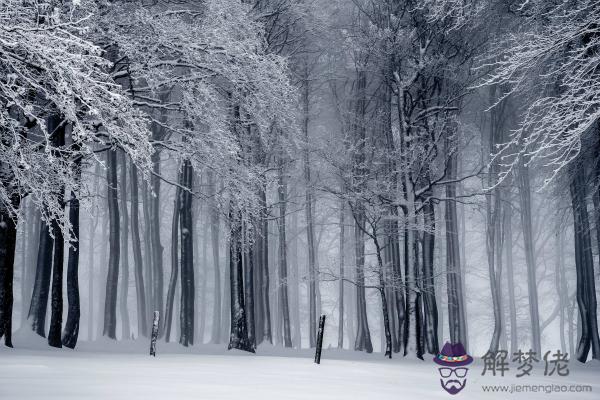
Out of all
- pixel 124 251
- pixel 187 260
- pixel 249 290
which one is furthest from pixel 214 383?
pixel 124 251

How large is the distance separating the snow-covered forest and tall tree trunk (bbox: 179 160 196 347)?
0.07 meters

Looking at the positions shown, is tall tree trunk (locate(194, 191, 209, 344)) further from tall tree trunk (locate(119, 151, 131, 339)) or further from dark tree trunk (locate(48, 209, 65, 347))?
dark tree trunk (locate(48, 209, 65, 347))

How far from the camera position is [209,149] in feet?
48.8

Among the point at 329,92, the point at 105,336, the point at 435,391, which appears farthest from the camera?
the point at 329,92

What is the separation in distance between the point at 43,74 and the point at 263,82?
6077mm

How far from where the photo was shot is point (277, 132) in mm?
17016

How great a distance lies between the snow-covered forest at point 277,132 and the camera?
31.0ft

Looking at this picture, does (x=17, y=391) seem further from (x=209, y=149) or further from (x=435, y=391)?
(x=209, y=149)

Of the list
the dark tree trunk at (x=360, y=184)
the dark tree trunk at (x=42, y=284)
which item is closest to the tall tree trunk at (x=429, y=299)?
the dark tree trunk at (x=360, y=184)

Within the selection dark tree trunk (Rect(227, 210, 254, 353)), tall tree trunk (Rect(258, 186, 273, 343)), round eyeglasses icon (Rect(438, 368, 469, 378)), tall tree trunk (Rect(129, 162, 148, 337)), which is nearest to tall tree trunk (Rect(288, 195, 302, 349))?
tall tree trunk (Rect(258, 186, 273, 343))

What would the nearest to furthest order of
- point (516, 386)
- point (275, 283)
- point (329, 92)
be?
point (516, 386) < point (329, 92) < point (275, 283)

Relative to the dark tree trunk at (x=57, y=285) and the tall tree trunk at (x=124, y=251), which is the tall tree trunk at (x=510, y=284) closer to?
the tall tree trunk at (x=124, y=251)

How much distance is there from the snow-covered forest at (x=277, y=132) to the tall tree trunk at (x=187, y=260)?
0.07 m

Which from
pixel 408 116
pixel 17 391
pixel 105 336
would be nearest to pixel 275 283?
pixel 105 336
